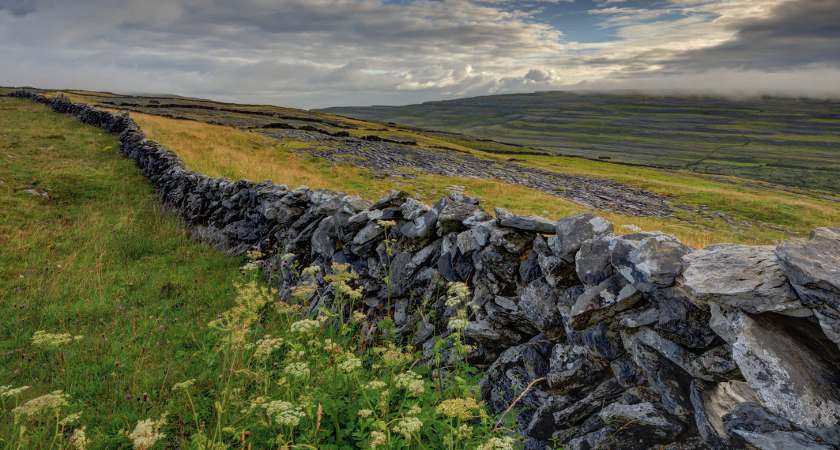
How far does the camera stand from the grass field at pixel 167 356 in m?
4.57

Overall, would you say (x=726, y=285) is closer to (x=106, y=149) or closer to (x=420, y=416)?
(x=420, y=416)

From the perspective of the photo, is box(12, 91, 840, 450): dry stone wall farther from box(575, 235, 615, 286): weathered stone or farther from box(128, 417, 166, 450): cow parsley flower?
box(128, 417, 166, 450): cow parsley flower

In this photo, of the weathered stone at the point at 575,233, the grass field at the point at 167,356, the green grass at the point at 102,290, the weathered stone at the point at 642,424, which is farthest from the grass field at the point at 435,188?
the weathered stone at the point at 642,424

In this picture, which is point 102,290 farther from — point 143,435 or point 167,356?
point 143,435

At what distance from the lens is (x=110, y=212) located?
51.0ft

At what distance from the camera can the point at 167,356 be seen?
23.3ft

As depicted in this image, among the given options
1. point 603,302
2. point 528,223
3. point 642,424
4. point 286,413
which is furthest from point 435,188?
point 286,413

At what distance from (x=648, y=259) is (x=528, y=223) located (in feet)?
6.30

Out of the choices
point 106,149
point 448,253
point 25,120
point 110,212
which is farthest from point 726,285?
point 25,120

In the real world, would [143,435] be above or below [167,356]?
above

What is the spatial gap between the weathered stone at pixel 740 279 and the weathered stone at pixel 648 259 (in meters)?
0.13

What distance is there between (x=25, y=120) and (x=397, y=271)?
140ft

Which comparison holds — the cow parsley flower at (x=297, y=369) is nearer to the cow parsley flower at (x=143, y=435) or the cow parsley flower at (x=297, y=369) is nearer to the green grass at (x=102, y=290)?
the cow parsley flower at (x=143, y=435)

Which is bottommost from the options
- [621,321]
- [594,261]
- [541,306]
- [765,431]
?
[765,431]
